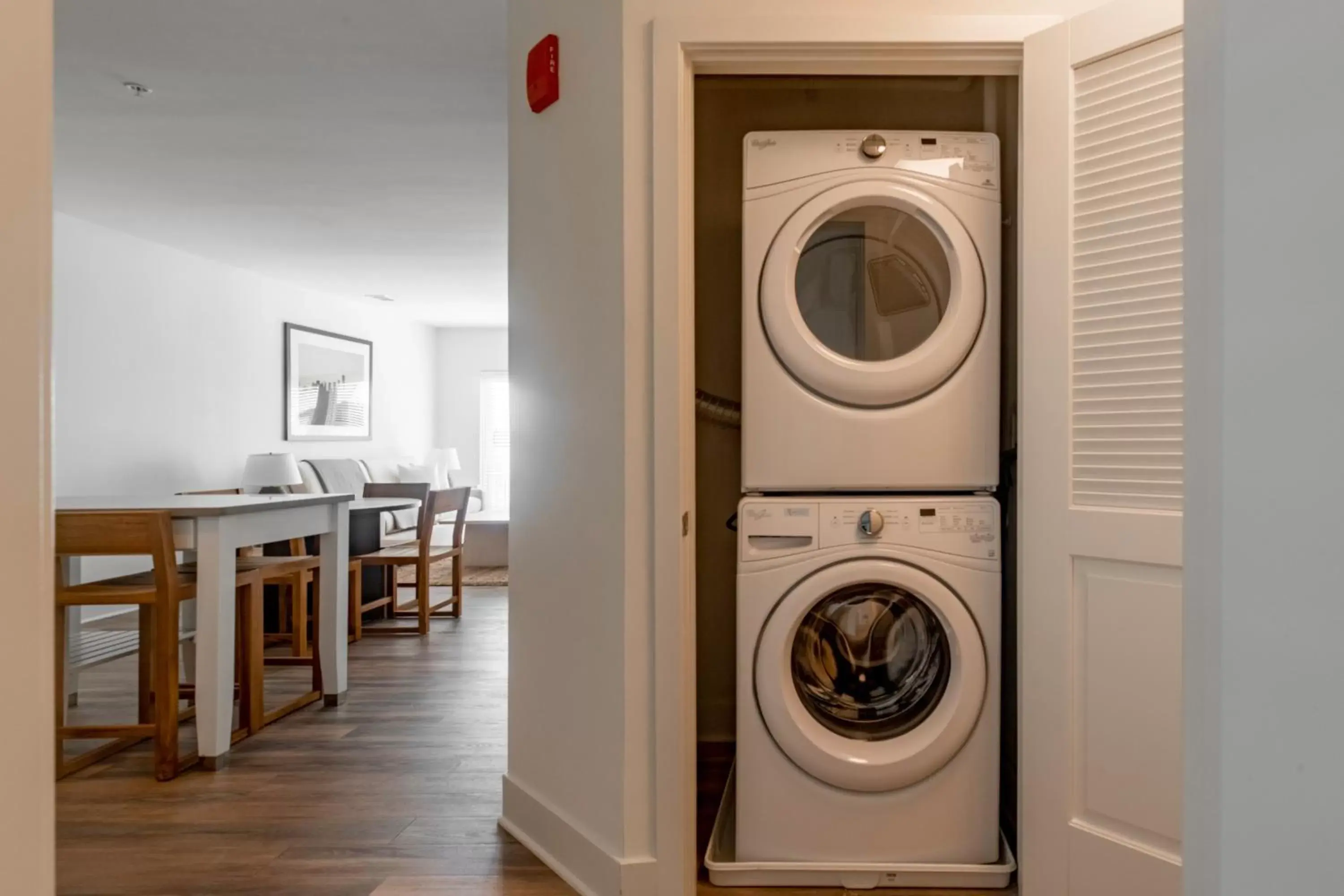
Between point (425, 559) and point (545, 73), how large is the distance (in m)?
3.62

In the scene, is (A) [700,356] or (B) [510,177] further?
(A) [700,356]

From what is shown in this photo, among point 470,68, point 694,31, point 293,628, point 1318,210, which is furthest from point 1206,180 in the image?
point 293,628

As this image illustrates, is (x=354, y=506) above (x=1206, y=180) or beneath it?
beneath

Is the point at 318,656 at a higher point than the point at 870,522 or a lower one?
lower

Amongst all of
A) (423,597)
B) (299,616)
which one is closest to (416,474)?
(423,597)

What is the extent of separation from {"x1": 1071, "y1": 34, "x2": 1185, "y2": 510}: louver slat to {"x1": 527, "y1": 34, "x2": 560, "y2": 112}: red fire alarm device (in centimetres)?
111

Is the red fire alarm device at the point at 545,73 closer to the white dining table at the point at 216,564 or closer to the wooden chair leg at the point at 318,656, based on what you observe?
the white dining table at the point at 216,564

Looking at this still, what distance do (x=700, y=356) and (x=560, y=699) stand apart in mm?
1252

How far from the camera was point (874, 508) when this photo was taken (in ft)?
6.99

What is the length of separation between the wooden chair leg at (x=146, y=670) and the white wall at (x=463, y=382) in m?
7.52

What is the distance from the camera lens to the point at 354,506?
559 cm

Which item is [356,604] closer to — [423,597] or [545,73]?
[423,597]

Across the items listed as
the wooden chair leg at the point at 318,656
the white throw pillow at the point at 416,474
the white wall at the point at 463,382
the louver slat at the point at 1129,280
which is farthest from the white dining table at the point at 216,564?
the white wall at the point at 463,382

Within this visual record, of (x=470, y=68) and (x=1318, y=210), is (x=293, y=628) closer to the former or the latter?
(x=470, y=68)
